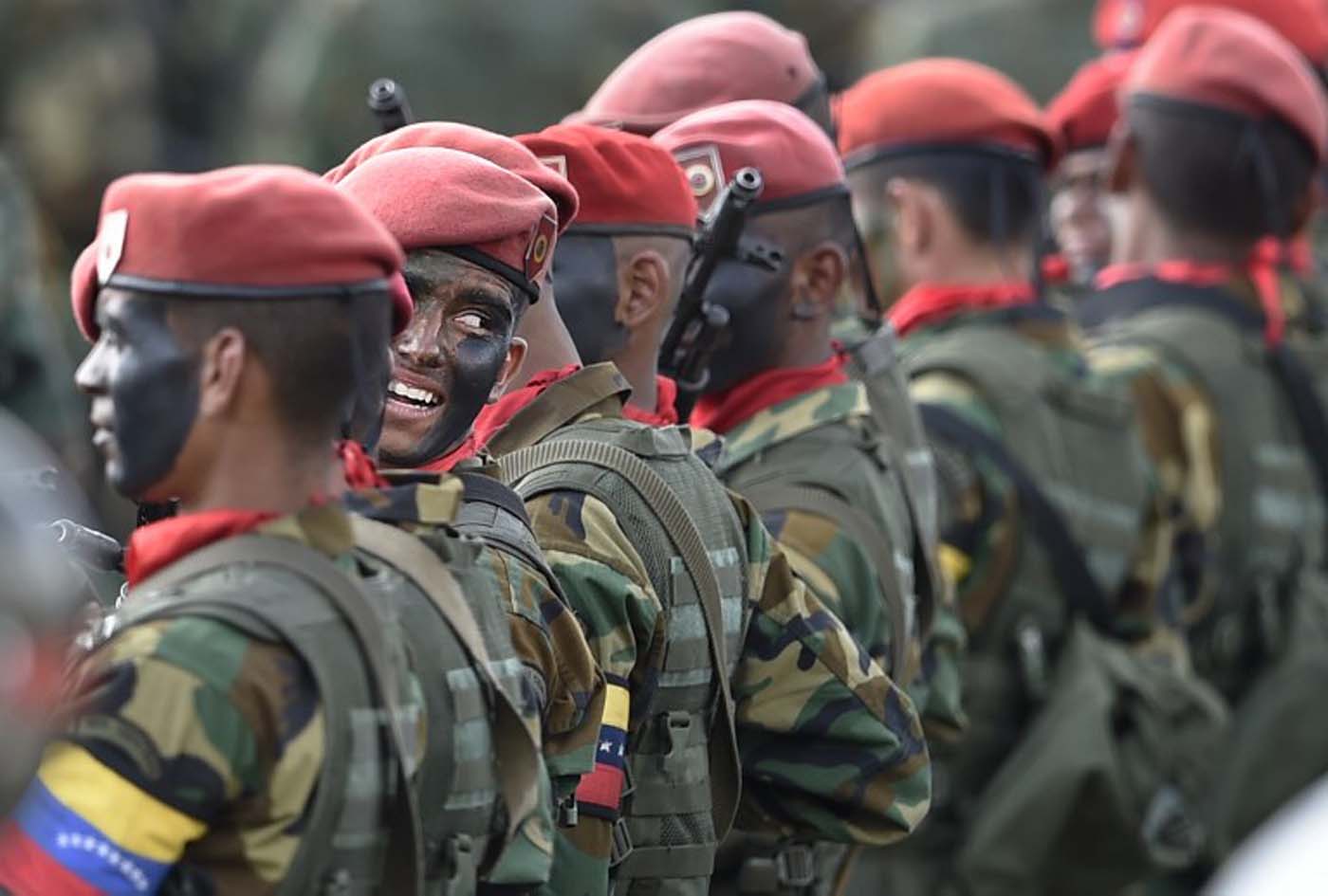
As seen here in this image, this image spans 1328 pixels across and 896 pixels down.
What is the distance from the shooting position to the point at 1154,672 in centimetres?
785

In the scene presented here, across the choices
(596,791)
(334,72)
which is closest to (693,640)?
(596,791)

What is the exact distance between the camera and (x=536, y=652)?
4332 millimetres

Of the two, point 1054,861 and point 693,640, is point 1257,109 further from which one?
point 693,640

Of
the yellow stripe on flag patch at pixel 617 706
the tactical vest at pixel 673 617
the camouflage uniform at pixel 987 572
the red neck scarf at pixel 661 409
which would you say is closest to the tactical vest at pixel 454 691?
the yellow stripe on flag patch at pixel 617 706

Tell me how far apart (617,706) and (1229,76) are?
4.52m

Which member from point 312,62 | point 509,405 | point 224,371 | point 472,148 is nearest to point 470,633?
point 224,371

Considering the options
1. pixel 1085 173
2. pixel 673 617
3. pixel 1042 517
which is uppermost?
pixel 673 617

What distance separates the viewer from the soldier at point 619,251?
5.27m

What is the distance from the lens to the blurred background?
47.5 feet

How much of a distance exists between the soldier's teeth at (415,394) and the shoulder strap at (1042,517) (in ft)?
9.21

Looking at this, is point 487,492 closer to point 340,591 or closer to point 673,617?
point 673,617

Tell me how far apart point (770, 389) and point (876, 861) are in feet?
6.06

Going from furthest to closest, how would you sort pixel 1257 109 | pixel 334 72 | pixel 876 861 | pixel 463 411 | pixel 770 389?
1. pixel 334 72
2. pixel 1257 109
3. pixel 876 861
4. pixel 770 389
5. pixel 463 411

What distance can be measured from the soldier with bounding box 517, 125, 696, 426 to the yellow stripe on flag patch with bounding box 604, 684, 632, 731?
0.66 metres
